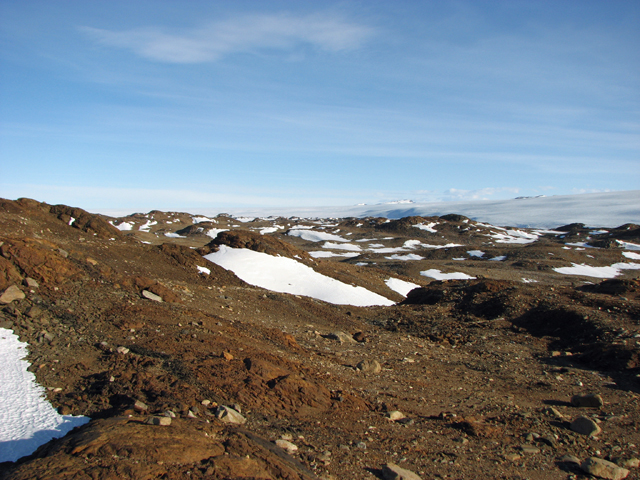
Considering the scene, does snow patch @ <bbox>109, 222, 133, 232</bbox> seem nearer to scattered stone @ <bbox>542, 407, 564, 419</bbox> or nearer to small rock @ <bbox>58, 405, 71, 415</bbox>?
small rock @ <bbox>58, 405, 71, 415</bbox>

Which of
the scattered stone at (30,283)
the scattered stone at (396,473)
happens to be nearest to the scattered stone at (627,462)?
the scattered stone at (396,473)

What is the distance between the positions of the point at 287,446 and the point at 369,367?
174 inches

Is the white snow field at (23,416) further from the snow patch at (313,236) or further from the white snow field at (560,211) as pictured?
the white snow field at (560,211)

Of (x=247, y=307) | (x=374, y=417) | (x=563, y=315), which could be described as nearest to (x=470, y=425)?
(x=374, y=417)

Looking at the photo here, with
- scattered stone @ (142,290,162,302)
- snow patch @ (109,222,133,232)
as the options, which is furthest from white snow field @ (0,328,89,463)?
snow patch @ (109,222,133,232)

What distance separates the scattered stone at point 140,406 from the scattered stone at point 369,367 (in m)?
5.09

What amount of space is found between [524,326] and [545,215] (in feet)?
436

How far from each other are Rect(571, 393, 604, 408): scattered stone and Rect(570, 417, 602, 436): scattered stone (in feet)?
3.98

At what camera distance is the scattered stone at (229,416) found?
17.6ft

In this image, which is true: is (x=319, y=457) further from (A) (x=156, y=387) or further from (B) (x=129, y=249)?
(B) (x=129, y=249)

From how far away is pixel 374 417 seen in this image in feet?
21.6

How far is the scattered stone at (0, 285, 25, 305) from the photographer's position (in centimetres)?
786

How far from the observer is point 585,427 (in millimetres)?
6703

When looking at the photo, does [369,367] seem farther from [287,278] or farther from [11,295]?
[287,278]
